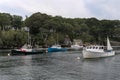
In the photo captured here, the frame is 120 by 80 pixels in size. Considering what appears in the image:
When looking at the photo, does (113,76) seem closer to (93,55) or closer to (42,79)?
(42,79)

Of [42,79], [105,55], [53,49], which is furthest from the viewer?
[53,49]

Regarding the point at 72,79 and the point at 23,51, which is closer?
the point at 72,79

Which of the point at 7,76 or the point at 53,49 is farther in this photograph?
the point at 53,49

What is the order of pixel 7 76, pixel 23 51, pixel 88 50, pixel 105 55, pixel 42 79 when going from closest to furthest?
pixel 42 79 → pixel 7 76 → pixel 88 50 → pixel 105 55 → pixel 23 51

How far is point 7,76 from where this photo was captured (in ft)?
217

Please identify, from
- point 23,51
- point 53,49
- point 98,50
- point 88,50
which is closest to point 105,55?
point 98,50

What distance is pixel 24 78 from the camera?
63000 millimetres

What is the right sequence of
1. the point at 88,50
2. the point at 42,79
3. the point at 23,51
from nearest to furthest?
1. the point at 42,79
2. the point at 88,50
3. the point at 23,51

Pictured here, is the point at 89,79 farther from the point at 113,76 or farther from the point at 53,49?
the point at 53,49

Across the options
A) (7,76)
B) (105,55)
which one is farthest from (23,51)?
(7,76)

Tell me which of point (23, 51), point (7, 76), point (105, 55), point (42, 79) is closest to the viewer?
point (42, 79)

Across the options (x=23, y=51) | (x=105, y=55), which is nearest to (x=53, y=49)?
(x=23, y=51)

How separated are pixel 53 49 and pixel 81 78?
127790 mm

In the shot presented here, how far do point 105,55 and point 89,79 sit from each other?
7035cm
